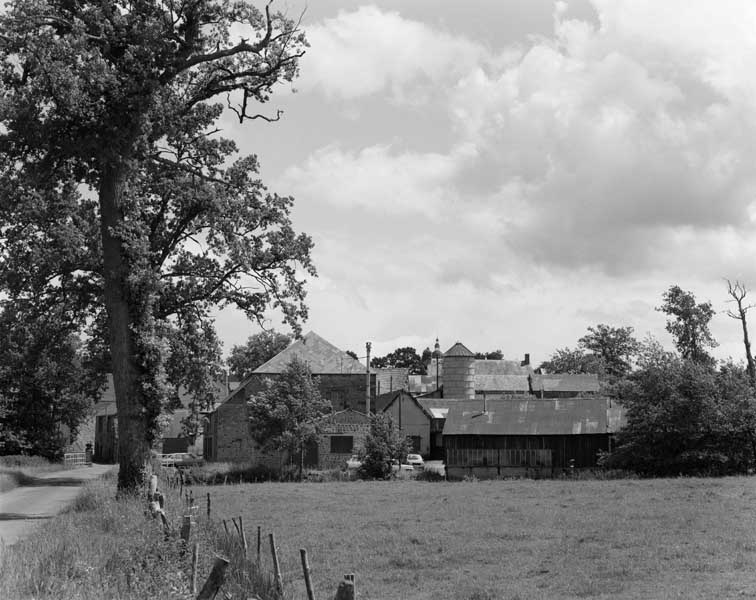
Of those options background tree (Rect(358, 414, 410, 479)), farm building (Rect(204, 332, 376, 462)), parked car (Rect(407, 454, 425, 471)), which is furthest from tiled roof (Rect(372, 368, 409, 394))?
background tree (Rect(358, 414, 410, 479))

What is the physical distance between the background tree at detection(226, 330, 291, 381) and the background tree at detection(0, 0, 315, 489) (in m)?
84.3

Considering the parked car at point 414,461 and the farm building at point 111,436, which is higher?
the farm building at point 111,436

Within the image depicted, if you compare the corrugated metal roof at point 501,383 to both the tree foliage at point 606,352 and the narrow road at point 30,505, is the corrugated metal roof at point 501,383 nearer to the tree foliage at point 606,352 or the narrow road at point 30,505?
the tree foliage at point 606,352

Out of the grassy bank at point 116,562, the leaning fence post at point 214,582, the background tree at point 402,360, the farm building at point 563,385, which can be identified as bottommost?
the grassy bank at point 116,562

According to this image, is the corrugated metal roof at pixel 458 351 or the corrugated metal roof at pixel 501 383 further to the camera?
the corrugated metal roof at pixel 501 383

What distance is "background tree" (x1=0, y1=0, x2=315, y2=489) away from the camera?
74.1ft

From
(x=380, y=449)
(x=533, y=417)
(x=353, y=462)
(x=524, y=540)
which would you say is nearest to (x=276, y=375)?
(x=353, y=462)

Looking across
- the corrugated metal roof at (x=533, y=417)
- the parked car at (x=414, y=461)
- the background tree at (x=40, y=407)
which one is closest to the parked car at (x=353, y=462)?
the parked car at (x=414, y=461)

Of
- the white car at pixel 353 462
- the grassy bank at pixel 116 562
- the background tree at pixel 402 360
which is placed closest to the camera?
the grassy bank at pixel 116 562

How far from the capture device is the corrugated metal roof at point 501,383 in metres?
105

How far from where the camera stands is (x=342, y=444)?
60094 millimetres

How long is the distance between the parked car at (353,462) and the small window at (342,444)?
2.27ft

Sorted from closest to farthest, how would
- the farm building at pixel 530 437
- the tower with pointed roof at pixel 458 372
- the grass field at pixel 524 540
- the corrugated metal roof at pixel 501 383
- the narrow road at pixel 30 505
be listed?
the grass field at pixel 524 540
the narrow road at pixel 30 505
the farm building at pixel 530 437
the tower with pointed roof at pixel 458 372
the corrugated metal roof at pixel 501 383

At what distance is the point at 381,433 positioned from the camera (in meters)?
49.6
